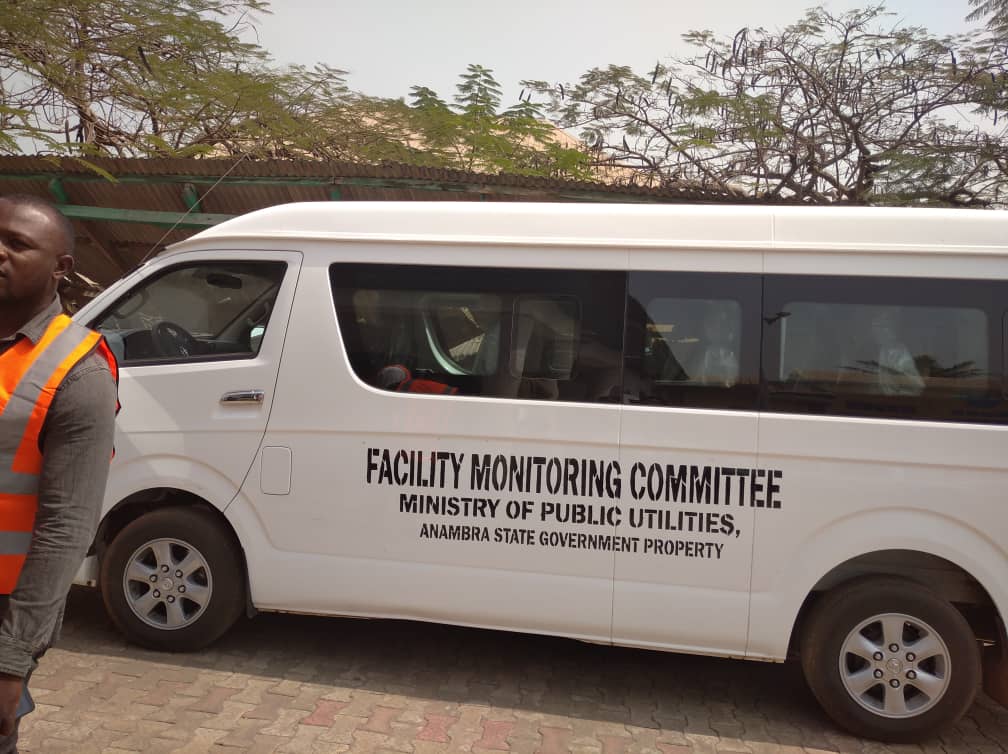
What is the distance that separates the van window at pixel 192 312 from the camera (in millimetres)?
4199

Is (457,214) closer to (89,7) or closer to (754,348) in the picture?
(754,348)

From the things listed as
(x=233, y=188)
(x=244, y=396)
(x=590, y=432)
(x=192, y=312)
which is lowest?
(x=590, y=432)

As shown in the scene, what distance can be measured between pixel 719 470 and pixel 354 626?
237 cm

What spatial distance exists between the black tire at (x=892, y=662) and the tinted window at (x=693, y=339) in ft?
3.16

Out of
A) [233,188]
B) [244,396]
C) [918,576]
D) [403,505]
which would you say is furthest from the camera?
[233,188]

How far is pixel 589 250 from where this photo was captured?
3867mm

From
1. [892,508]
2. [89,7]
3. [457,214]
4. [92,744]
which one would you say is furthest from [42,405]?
[89,7]

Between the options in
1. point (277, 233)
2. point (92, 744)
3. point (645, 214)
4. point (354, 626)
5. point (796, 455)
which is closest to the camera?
point (92, 744)

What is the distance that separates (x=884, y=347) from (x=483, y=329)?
177 centimetres

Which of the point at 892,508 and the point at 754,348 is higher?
the point at 754,348

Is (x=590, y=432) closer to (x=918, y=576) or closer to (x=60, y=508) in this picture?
(x=918, y=576)

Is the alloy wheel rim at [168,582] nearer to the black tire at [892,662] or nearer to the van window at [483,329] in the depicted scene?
the van window at [483,329]

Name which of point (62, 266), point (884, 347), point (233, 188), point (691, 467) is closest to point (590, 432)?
point (691, 467)

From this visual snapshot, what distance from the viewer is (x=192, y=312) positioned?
431 centimetres
